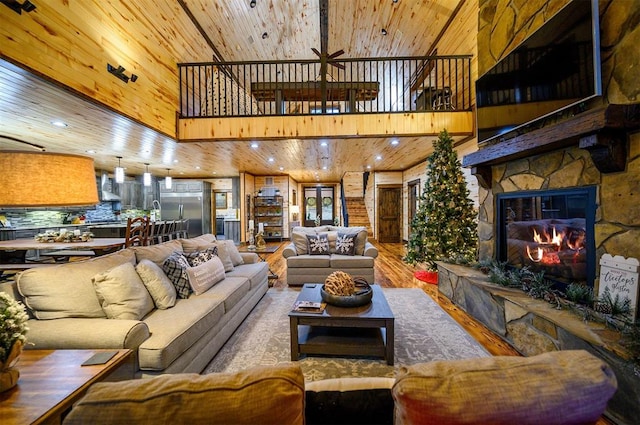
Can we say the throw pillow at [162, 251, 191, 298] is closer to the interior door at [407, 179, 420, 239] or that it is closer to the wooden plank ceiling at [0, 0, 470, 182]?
the wooden plank ceiling at [0, 0, 470, 182]

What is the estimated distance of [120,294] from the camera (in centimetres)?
193

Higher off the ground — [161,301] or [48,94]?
[48,94]

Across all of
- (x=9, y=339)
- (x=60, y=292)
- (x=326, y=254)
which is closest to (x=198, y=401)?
(x=9, y=339)

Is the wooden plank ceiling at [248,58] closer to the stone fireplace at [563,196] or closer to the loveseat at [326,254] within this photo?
the loveseat at [326,254]

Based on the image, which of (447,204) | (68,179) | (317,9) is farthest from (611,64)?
(317,9)

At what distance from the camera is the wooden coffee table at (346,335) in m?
2.15

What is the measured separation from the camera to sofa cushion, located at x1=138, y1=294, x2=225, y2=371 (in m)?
1.66

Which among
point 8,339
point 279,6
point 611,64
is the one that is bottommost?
point 8,339

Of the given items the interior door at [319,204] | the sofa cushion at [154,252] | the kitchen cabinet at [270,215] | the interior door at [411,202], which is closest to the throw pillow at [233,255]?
the sofa cushion at [154,252]

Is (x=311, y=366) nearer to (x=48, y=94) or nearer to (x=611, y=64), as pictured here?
(x=611, y=64)

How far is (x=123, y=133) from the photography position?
13.8 ft

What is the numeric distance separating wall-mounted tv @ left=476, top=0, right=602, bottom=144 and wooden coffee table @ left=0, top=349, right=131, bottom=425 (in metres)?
3.57

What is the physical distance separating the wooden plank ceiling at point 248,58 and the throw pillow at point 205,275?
7.38ft

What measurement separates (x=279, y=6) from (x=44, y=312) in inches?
218
